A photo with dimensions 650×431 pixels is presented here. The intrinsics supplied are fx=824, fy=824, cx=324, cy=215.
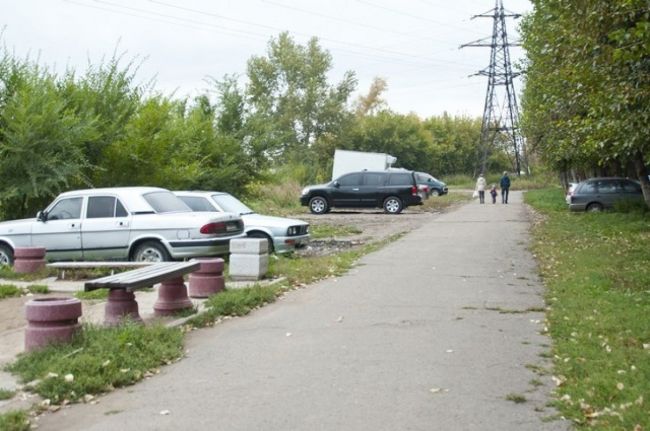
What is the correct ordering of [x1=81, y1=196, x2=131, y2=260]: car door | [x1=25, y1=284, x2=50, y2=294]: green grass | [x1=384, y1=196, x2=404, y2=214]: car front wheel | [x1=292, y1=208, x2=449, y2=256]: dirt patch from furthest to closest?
[x1=384, y1=196, x2=404, y2=214]: car front wheel
[x1=292, y1=208, x2=449, y2=256]: dirt patch
[x1=81, y1=196, x2=131, y2=260]: car door
[x1=25, y1=284, x2=50, y2=294]: green grass

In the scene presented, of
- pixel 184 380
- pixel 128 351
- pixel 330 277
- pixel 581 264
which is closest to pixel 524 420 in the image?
pixel 184 380

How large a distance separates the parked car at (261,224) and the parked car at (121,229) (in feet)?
4.40

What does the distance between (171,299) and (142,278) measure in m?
1.19

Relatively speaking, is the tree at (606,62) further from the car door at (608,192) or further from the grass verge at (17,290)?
the car door at (608,192)

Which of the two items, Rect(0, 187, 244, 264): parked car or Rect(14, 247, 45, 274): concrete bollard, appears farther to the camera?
Rect(0, 187, 244, 264): parked car

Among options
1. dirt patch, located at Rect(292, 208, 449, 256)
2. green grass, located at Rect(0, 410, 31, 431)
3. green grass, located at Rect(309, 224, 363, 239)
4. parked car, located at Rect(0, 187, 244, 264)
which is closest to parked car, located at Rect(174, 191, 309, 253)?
dirt patch, located at Rect(292, 208, 449, 256)

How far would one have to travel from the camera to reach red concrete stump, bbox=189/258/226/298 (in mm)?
11266

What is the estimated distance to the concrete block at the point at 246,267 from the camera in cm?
1303

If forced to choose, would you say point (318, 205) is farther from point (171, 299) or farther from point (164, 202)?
point (171, 299)

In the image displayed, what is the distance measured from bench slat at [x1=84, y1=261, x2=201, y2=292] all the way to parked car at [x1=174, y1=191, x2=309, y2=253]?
252 inches

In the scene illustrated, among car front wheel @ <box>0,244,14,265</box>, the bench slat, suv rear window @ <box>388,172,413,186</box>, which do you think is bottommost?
car front wheel @ <box>0,244,14,265</box>

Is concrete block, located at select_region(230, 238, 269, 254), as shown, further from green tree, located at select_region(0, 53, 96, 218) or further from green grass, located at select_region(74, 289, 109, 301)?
green tree, located at select_region(0, 53, 96, 218)

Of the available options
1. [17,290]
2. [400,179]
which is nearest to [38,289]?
[17,290]

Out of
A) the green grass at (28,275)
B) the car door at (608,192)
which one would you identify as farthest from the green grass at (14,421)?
Answer: the car door at (608,192)
